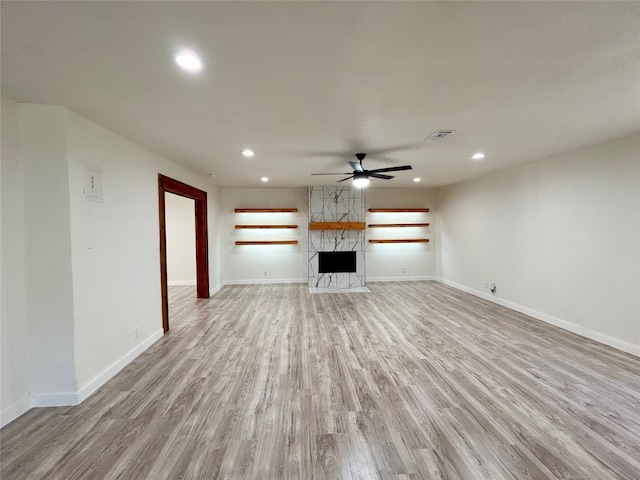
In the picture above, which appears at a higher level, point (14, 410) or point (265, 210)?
point (265, 210)

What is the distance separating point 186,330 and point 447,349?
3.50 m

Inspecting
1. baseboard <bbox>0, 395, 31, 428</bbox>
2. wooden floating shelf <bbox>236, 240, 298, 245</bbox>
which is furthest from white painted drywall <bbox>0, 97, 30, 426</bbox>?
wooden floating shelf <bbox>236, 240, 298, 245</bbox>

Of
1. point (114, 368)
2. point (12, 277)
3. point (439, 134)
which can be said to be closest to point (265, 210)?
point (114, 368)

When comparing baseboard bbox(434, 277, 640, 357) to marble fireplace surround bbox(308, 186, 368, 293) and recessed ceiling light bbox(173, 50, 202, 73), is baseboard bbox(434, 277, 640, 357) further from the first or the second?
recessed ceiling light bbox(173, 50, 202, 73)

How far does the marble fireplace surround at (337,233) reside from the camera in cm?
707

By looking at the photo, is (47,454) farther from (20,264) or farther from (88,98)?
(88,98)

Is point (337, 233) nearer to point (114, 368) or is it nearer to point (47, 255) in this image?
point (114, 368)

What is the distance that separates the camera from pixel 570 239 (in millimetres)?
3939

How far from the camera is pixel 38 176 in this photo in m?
2.30

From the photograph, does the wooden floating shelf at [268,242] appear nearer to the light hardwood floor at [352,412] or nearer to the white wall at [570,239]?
the light hardwood floor at [352,412]

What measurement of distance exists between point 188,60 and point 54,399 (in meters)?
2.84

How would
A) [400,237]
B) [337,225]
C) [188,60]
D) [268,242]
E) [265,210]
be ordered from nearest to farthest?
[188,60]
[337,225]
[265,210]
[268,242]
[400,237]

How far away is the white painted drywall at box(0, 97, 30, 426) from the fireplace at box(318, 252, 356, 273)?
5433mm

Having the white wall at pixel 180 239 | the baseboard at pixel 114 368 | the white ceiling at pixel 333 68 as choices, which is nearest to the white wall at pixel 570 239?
the white ceiling at pixel 333 68
